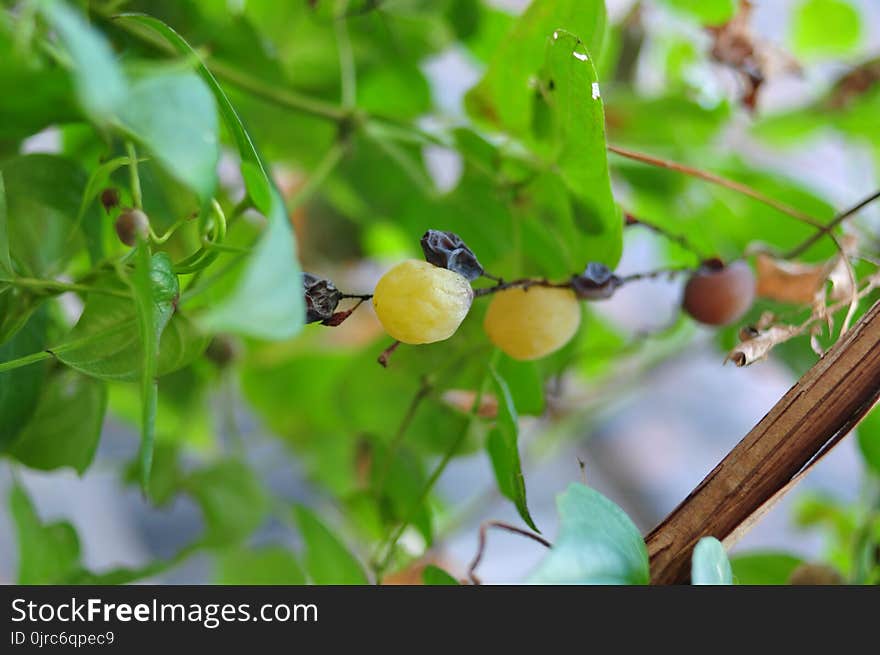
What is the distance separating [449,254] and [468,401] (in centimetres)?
10

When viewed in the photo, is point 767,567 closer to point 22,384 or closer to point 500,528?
point 500,528

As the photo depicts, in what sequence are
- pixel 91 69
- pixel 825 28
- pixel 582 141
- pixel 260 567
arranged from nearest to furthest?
pixel 91 69 < pixel 582 141 < pixel 260 567 < pixel 825 28

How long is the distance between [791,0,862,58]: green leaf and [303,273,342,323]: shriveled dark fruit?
0.39m

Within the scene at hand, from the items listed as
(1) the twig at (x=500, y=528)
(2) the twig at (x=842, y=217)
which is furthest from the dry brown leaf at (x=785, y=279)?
(1) the twig at (x=500, y=528)

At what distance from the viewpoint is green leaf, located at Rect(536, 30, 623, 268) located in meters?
0.18

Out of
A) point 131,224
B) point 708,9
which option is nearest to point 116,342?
point 131,224

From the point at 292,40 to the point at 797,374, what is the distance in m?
0.22

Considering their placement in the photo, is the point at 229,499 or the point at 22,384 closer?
the point at 22,384

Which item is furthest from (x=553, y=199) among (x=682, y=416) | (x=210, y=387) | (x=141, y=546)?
(x=682, y=416)

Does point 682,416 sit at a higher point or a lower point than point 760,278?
higher

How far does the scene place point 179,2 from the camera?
0.86 feet

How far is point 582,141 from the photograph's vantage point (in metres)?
0.20

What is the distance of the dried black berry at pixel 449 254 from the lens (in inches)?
6.9
